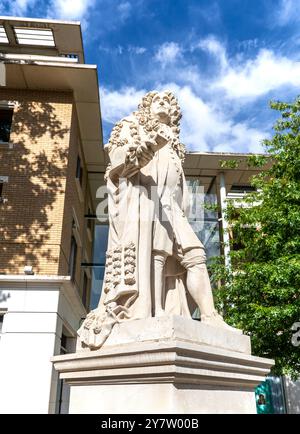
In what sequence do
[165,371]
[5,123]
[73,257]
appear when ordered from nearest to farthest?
[165,371] → [5,123] → [73,257]

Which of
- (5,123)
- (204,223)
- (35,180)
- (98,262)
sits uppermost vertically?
(5,123)

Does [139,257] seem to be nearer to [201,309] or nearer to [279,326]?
[201,309]

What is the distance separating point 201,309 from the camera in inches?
160

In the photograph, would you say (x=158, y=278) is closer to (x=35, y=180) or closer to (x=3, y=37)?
(x=35, y=180)

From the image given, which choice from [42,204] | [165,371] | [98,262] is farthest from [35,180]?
[165,371]

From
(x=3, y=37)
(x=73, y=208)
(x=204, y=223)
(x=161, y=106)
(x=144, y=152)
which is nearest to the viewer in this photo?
(x=144, y=152)

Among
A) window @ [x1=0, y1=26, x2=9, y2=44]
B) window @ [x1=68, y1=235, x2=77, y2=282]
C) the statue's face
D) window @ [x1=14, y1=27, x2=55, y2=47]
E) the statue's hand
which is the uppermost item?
window @ [x1=0, y1=26, x2=9, y2=44]

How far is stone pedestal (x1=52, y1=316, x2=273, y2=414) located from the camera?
9.46ft

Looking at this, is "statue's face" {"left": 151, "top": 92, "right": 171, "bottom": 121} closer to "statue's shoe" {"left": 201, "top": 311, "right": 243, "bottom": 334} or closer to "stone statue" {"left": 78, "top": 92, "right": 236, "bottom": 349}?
"stone statue" {"left": 78, "top": 92, "right": 236, "bottom": 349}

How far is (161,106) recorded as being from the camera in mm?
4969

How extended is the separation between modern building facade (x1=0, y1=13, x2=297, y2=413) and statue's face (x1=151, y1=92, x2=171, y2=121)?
8.32 metres

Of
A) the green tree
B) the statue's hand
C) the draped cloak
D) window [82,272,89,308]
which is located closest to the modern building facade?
window [82,272,89,308]

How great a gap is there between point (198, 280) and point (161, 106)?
2200 mm
